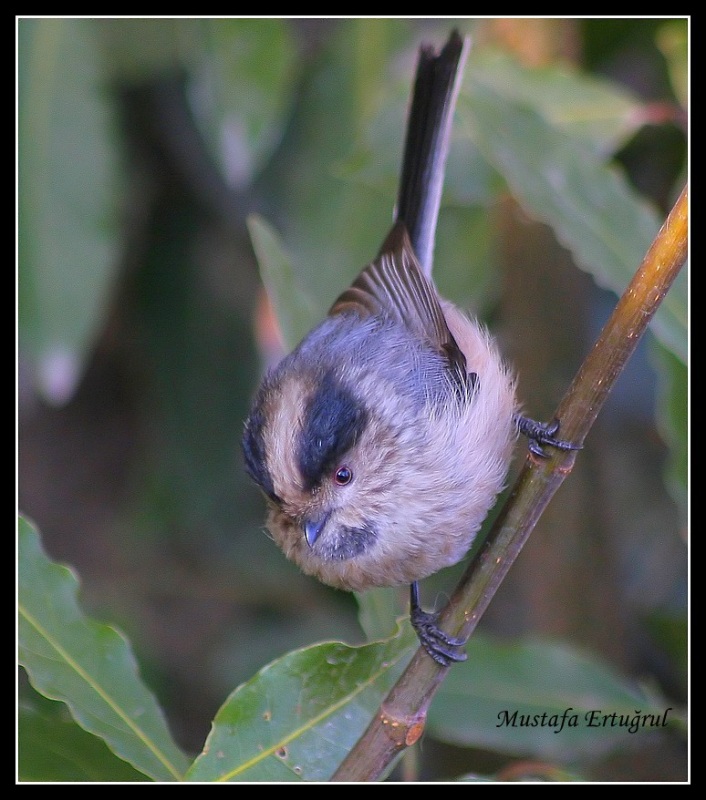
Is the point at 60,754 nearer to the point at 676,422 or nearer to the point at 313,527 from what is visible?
the point at 313,527

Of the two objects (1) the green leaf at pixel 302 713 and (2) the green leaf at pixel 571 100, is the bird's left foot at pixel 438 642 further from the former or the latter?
(2) the green leaf at pixel 571 100

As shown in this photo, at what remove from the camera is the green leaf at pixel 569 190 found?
6.64 feet

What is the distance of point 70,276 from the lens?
8.51 ft

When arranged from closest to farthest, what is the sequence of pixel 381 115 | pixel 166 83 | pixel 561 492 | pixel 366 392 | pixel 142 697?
pixel 142 697 → pixel 366 392 → pixel 381 115 → pixel 561 492 → pixel 166 83

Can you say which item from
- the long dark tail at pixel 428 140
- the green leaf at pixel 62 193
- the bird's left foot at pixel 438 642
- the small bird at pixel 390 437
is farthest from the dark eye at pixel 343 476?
the green leaf at pixel 62 193

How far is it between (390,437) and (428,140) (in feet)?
2.61

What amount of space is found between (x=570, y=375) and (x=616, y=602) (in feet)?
2.23

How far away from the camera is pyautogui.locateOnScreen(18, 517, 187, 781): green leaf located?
5.02ft

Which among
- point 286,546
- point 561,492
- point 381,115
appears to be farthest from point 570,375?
point 286,546

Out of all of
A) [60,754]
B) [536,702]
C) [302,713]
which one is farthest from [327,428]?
[536,702]

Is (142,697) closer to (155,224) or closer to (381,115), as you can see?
(381,115)

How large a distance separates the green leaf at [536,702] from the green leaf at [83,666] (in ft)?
2.70

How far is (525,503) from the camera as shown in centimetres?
150

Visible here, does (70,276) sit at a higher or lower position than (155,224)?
lower
